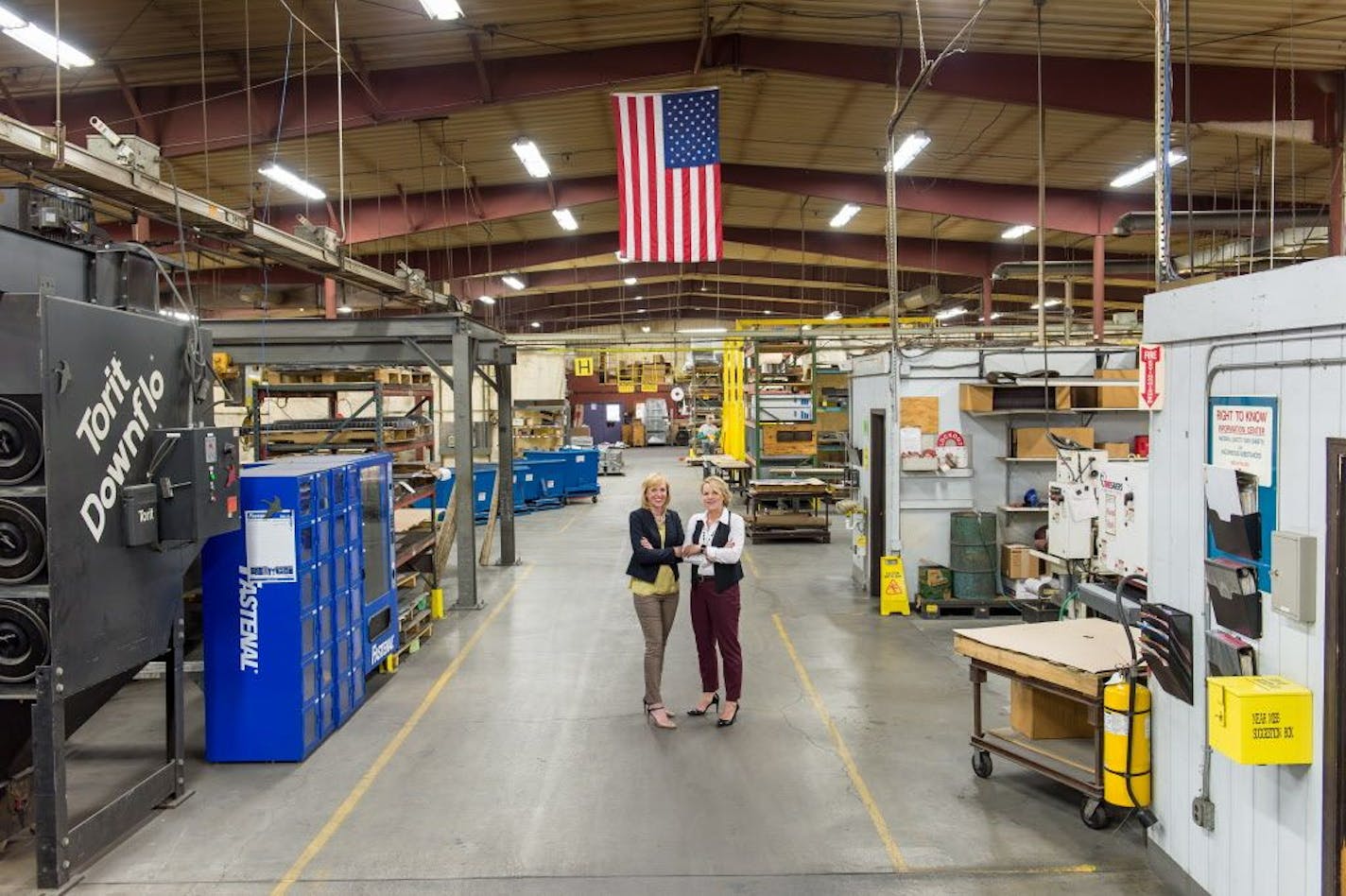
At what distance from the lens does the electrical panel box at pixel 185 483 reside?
Result: 5.11 metres

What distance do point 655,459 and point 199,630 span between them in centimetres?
2945

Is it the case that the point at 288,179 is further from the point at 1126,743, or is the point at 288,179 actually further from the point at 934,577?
the point at 1126,743

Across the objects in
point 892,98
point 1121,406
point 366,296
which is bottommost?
point 1121,406

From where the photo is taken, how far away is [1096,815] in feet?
16.5

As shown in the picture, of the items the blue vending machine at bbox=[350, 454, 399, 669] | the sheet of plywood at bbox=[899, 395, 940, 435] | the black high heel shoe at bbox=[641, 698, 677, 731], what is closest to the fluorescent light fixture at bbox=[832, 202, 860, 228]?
the sheet of plywood at bbox=[899, 395, 940, 435]

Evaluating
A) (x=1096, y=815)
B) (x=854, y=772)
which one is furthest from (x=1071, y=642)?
(x=854, y=772)

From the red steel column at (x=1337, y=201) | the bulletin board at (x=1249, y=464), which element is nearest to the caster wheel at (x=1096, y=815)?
the bulletin board at (x=1249, y=464)

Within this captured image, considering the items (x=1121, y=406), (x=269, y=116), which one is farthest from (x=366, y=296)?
(x=1121, y=406)

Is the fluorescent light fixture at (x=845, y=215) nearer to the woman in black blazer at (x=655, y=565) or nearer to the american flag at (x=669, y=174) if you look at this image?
the american flag at (x=669, y=174)

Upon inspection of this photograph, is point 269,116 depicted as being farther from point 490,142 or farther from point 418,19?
point 490,142

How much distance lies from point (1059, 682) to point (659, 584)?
8.86 ft

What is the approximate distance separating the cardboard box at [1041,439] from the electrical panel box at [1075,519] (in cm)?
233

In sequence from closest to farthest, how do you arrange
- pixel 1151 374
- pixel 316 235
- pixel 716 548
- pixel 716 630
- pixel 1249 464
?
pixel 1249 464 < pixel 1151 374 < pixel 716 548 < pixel 716 630 < pixel 316 235

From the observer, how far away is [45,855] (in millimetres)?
4504
